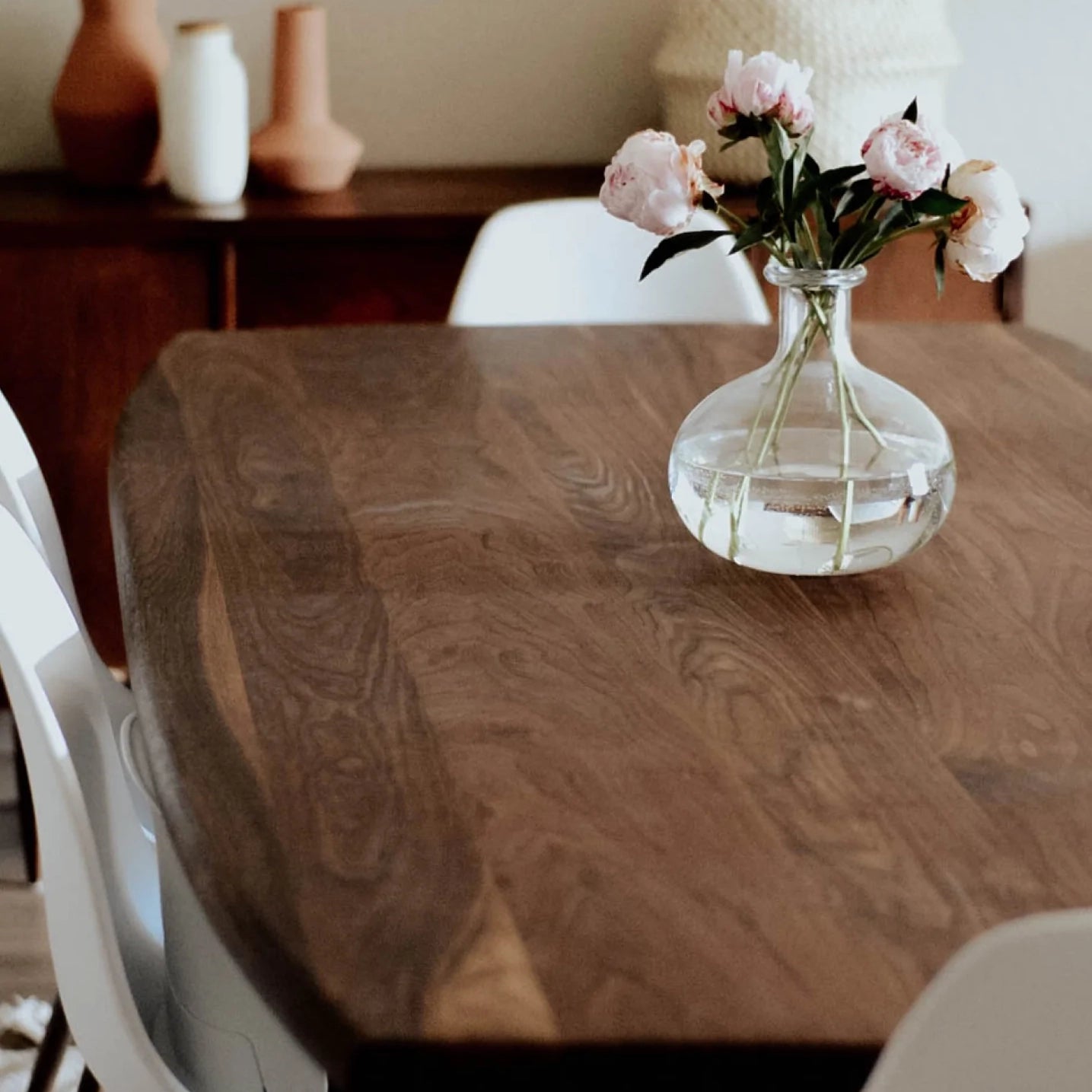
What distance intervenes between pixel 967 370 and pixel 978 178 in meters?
0.69

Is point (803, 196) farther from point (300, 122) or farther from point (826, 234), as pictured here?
point (300, 122)

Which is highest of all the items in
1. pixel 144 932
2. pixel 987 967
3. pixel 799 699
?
pixel 987 967

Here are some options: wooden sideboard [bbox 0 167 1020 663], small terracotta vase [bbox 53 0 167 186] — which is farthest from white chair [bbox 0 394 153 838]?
Answer: small terracotta vase [bbox 53 0 167 186]

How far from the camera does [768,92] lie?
3.78 feet

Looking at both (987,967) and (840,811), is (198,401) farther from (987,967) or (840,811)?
(987,967)

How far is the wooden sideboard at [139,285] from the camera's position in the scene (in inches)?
96.8

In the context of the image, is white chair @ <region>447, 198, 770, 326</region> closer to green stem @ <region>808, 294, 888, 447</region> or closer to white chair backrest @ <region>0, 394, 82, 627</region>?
white chair backrest @ <region>0, 394, 82, 627</region>

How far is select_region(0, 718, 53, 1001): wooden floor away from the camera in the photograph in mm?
2029

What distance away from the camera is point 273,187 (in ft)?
8.78

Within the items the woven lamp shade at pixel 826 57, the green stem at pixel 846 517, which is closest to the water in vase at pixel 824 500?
the green stem at pixel 846 517

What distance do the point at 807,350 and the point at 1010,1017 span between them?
0.75m

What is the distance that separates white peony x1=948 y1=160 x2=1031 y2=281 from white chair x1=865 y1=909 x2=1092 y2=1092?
27.1 inches

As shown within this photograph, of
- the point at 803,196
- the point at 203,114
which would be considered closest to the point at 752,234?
the point at 803,196

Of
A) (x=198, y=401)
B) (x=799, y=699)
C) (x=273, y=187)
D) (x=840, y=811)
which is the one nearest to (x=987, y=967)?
(x=840, y=811)
